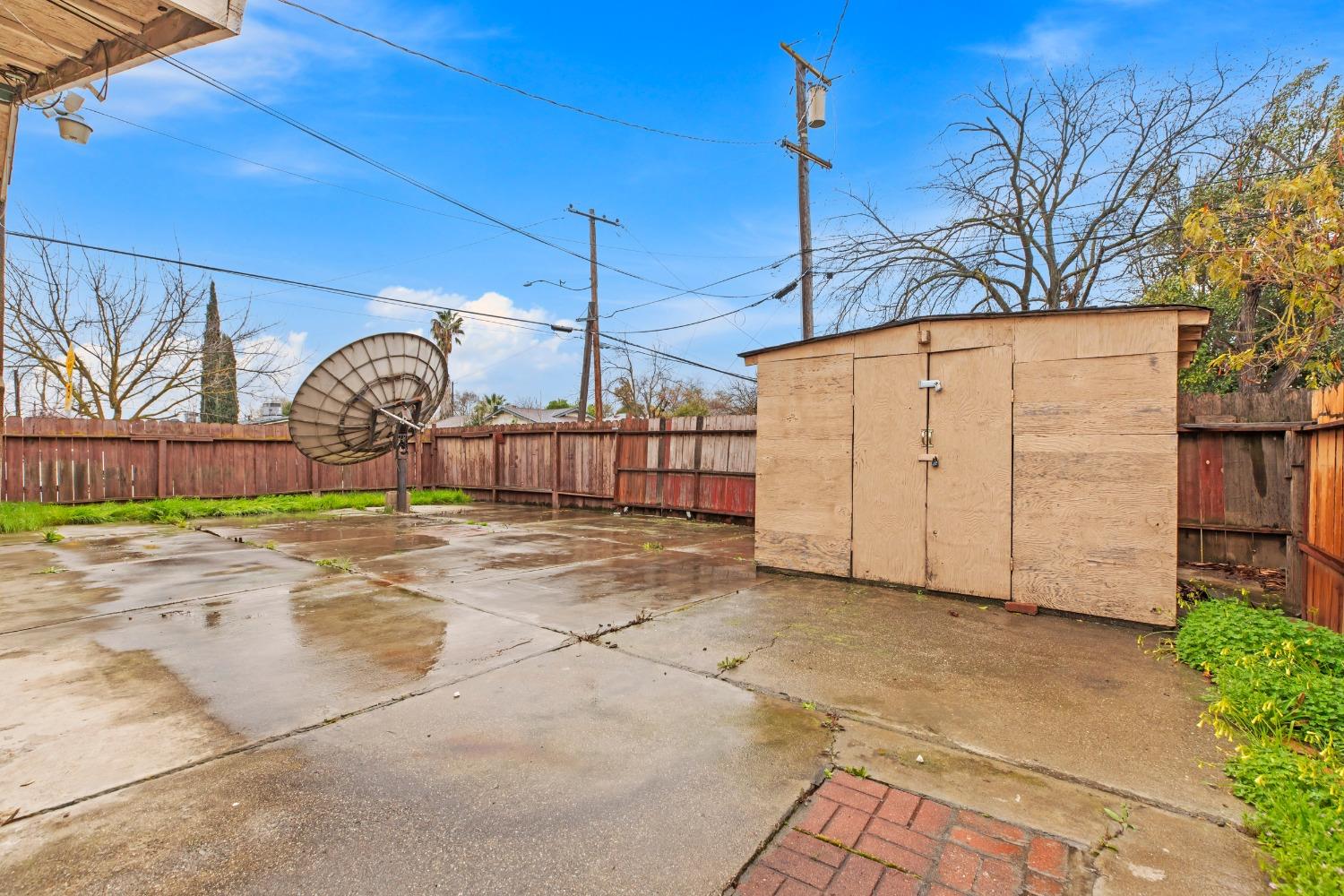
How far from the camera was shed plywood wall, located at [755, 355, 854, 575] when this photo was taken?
5.04m

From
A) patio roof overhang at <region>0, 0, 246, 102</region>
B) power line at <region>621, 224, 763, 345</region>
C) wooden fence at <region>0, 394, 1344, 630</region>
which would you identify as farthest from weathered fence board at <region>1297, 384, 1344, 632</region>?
power line at <region>621, 224, 763, 345</region>

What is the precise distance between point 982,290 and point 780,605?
10.4m

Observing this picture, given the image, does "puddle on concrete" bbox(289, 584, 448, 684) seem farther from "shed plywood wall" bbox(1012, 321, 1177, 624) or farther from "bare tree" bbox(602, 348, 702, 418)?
"bare tree" bbox(602, 348, 702, 418)

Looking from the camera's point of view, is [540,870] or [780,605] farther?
[780,605]

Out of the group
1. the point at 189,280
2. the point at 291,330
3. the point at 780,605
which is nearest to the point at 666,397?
the point at 291,330

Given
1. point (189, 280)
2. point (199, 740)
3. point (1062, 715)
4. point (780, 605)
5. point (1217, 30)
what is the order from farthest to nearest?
1. point (189, 280)
2. point (1217, 30)
3. point (780, 605)
4. point (1062, 715)
5. point (199, 740)

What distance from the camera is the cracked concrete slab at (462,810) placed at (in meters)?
1.58

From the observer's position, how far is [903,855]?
1658mm

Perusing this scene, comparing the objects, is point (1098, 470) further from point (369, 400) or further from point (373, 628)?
point (369, 400)

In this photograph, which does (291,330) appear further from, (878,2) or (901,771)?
(901,771)

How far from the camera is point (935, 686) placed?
9.48ft

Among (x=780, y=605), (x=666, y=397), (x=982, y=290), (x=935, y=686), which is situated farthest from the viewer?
(x=666, y=397)

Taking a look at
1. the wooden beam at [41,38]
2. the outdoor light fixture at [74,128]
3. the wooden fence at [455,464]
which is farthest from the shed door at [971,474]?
the outdoor light fixture at [74,128]

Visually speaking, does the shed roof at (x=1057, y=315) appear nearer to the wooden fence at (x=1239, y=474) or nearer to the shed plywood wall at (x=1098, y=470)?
the shed plywood wall at (x=1098, y=470)
